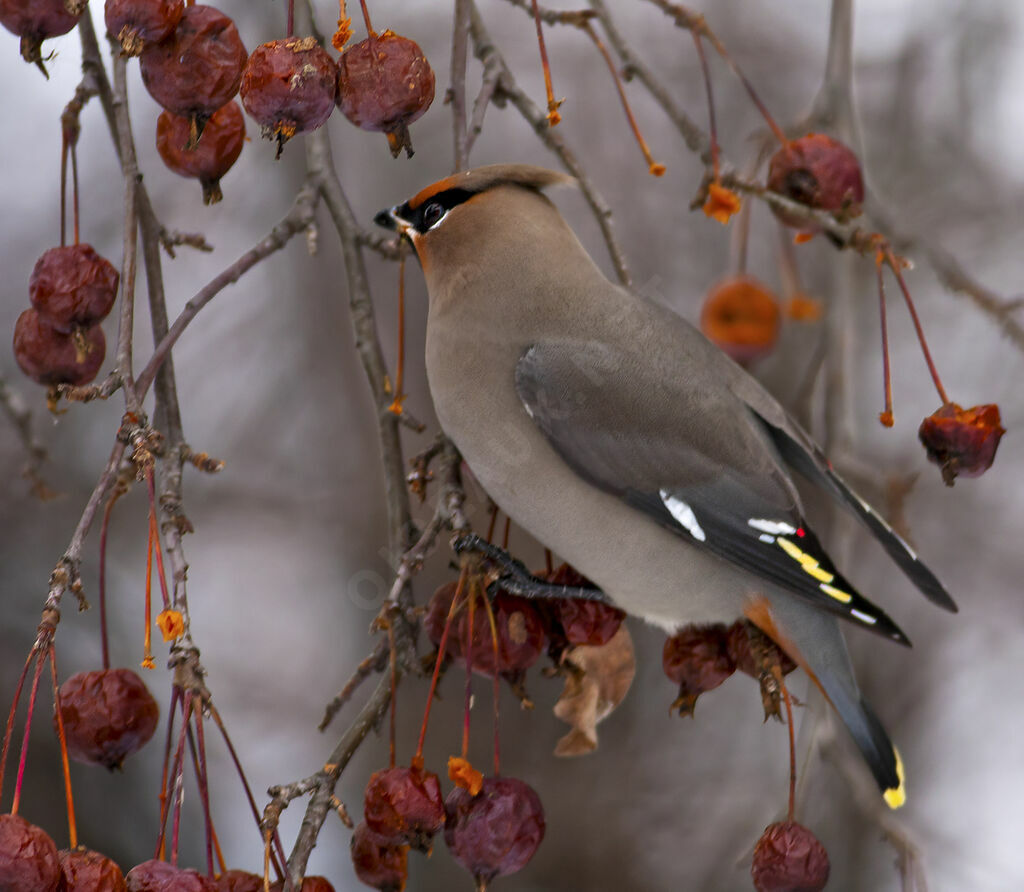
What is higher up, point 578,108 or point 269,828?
point 578,108

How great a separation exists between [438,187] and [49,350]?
853mm

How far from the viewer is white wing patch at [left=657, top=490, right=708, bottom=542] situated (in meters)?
2.44

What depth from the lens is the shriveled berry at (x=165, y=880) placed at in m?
1.48

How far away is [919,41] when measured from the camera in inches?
174

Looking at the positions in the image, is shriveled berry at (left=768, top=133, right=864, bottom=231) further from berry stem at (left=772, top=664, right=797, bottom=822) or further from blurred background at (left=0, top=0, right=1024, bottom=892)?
blurred background at (left=0, top=0, right=1024, bottom=892)

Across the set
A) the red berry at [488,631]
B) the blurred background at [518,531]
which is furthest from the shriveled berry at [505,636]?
the blurred background at [518,531]

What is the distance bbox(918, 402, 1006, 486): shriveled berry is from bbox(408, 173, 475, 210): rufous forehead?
37.7 inches

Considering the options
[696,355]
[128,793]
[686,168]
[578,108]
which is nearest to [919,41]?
[686,168]

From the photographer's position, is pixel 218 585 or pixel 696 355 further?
pixel 218 585

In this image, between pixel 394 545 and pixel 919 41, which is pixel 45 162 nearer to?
pixel 394 545

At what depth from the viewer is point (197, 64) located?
5.66 feet

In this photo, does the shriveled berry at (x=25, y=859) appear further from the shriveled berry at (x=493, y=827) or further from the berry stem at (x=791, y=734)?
the berry stem at (x=791, y=734)

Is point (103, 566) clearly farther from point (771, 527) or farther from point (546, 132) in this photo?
point (771, 527)

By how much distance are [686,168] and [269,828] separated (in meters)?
3.78
